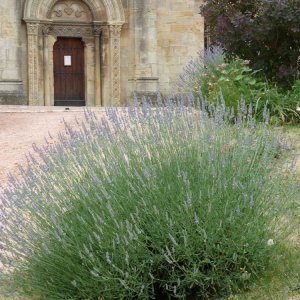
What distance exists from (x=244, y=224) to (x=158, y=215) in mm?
576

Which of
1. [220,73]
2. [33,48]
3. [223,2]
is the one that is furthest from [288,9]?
[33,48]

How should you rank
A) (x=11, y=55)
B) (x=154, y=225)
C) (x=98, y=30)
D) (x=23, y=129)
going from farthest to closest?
(x=98, y=30), (x=11, y=55), (x=23, y=129), (x=154, y=225)

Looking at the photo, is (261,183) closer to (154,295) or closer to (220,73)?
(154,295)

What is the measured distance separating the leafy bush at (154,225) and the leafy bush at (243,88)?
15.9 feet

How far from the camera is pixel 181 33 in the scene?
2044 centimetres

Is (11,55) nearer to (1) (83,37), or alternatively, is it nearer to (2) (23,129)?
(1) (83,37)

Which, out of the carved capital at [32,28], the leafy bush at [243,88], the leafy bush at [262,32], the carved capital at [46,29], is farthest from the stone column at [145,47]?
the leafy bush at [262,32]

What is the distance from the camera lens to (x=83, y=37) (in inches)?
795

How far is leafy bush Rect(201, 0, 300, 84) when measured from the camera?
26.9 ft

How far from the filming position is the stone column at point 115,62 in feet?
65.2

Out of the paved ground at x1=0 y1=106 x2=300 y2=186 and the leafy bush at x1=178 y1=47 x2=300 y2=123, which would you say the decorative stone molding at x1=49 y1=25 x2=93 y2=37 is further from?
the leafy bush at x1=178 y1=47 x2=300 y2=123

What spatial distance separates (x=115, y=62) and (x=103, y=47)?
564 millimetres

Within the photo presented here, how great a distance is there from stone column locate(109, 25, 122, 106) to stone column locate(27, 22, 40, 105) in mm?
2050

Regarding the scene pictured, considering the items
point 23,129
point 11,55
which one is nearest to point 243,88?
point 23,129
